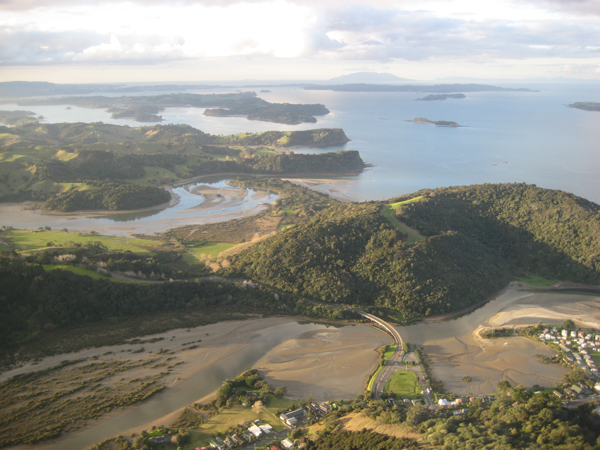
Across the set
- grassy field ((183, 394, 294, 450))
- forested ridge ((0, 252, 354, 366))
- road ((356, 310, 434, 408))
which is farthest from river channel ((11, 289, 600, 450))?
forested ridge ((0, 252, 354, 366))

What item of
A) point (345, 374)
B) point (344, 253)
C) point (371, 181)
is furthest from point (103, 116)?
point (345, 374)

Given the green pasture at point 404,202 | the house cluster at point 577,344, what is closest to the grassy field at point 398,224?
the green pasture at point 404,202

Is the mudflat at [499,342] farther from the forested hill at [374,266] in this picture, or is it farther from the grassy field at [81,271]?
the grassy field at [81,271]

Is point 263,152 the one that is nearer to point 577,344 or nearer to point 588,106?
point 577,344

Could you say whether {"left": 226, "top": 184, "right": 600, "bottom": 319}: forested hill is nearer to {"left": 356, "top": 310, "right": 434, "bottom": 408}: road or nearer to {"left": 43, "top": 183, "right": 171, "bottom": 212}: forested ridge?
{"left": 356, "top": 310, "right": 434, "bottom": 408}: road

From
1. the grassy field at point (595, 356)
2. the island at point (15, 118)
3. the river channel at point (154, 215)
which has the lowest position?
the grassy field at point (595, 356)

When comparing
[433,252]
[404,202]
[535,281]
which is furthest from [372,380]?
[404,202]
